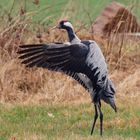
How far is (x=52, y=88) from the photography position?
453 inches

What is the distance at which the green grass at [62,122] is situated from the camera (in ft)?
26.8

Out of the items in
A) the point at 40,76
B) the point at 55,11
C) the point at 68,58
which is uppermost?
Result: the point at 68,58

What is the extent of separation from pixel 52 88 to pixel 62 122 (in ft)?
7.40

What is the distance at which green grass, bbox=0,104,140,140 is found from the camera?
26.8 feet

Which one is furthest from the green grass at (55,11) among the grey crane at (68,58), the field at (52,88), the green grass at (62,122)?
the grey crane at (68,58)

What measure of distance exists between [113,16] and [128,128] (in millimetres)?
5211

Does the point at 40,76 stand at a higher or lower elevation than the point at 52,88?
higher

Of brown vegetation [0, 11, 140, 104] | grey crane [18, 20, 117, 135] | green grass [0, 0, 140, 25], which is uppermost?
grey crane [18, 20, 117, 135]

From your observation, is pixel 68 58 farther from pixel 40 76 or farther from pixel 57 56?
pixel 40 76

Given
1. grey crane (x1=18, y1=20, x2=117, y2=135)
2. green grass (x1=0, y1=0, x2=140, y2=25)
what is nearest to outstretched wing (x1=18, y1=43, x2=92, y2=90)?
grey crane (x1=18, y1=20, x2=117, y2=135)

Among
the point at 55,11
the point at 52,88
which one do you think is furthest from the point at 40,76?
the point at 55,11

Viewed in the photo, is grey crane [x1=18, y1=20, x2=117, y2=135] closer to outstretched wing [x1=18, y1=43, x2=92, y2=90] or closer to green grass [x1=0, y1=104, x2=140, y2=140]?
outstretched wing [x1=18, y1=43, x2=92, y2=90]

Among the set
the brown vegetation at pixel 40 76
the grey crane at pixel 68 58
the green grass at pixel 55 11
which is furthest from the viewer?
the green grass at pixel 55 11

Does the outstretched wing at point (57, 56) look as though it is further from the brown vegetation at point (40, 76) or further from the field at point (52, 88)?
the brown vegetation at point (40, 76)
